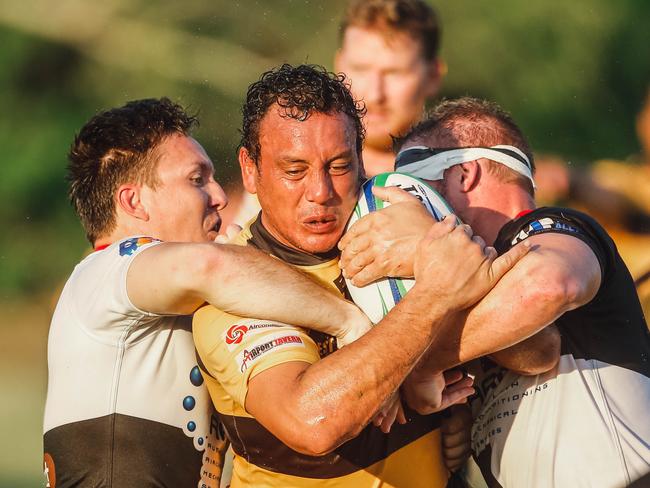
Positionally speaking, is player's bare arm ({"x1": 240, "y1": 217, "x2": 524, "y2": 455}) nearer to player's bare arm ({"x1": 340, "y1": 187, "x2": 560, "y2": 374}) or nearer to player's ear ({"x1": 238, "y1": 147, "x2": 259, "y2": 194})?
player's bare arm ({"x1": 340, "y1": 187, "x2": 560, "y2": 374})

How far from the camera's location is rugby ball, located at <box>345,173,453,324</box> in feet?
11.9

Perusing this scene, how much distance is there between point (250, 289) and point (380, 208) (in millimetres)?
571

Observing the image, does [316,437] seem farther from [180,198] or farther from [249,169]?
[180,198]

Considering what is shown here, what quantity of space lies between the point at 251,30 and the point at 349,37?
384 cm

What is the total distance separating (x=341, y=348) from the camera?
3.42 meters

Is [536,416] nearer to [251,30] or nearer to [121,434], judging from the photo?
[121,434]

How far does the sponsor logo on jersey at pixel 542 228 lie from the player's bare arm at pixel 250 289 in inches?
25.2

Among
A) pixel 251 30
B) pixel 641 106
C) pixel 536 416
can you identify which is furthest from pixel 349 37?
pixel 536 416

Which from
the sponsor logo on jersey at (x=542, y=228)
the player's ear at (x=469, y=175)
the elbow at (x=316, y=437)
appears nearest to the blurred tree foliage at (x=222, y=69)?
the player's ear at (x=469, y=175)

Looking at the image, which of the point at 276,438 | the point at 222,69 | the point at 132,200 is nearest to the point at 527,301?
the point at 276,438

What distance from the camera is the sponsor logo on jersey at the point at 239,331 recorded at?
353 centimetres

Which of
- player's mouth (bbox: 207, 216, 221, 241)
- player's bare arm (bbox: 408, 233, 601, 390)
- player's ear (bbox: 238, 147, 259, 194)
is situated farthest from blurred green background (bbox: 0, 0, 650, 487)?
player's bare arm (bbox: 408, 233, 601, 390)

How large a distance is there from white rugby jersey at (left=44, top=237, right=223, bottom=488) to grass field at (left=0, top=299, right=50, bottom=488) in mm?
5291

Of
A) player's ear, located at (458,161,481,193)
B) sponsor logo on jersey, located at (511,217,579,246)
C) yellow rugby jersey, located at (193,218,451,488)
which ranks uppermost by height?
player's ear, located at (458,161,481,193)
